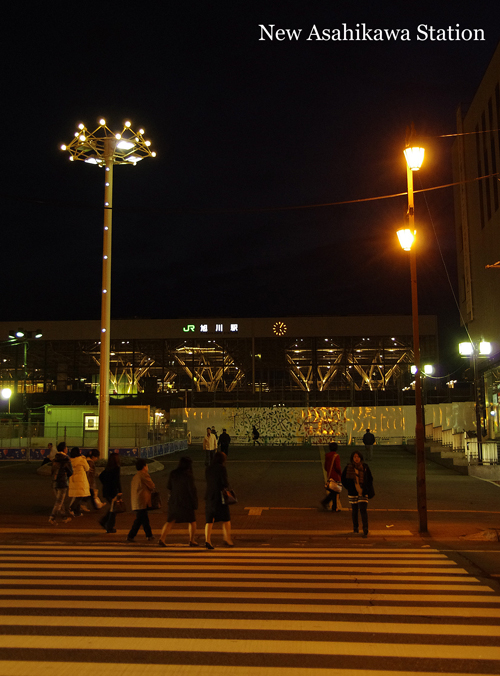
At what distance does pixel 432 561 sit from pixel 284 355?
187 feet

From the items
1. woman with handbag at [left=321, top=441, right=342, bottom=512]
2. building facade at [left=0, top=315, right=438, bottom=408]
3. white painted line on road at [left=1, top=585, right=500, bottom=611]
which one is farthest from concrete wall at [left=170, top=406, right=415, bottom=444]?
white painted line on road at [left=1, top=585, right=500, bottom=611]

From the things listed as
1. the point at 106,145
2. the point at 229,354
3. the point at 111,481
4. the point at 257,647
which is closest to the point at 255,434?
the point at 229,354

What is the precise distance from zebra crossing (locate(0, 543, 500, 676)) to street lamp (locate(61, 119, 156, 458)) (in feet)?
43.3

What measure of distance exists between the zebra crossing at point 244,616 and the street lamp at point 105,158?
13183 millimetres

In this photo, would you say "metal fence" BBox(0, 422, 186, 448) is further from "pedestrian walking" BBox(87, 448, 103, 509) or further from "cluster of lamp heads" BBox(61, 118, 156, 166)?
"pedestrian walking" BBox(87, 448, 103, 509)

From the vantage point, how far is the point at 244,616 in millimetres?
6703

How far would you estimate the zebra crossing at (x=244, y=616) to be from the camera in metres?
5.36

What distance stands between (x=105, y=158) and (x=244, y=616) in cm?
2052

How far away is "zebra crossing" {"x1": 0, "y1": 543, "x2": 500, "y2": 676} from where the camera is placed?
5359 millimetres

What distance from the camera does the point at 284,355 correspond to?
66.9 meters

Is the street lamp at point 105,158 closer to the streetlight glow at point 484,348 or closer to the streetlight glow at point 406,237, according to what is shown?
the streetlight glow at point 406,237

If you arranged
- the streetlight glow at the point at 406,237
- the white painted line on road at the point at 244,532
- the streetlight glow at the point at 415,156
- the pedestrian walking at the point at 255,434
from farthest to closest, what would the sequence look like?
1. the pedestrian walking at the point at 255,434
2. the streetlight glow at the point at 406,237
3. the streetlight glow at the point at 415,156
4. the white painted line on road at the point at 244,532

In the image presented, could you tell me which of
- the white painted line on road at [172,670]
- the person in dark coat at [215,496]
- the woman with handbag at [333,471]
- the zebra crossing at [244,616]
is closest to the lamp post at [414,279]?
the woman with handbag at [333,471]

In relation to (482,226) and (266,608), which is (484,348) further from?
(266,608)
